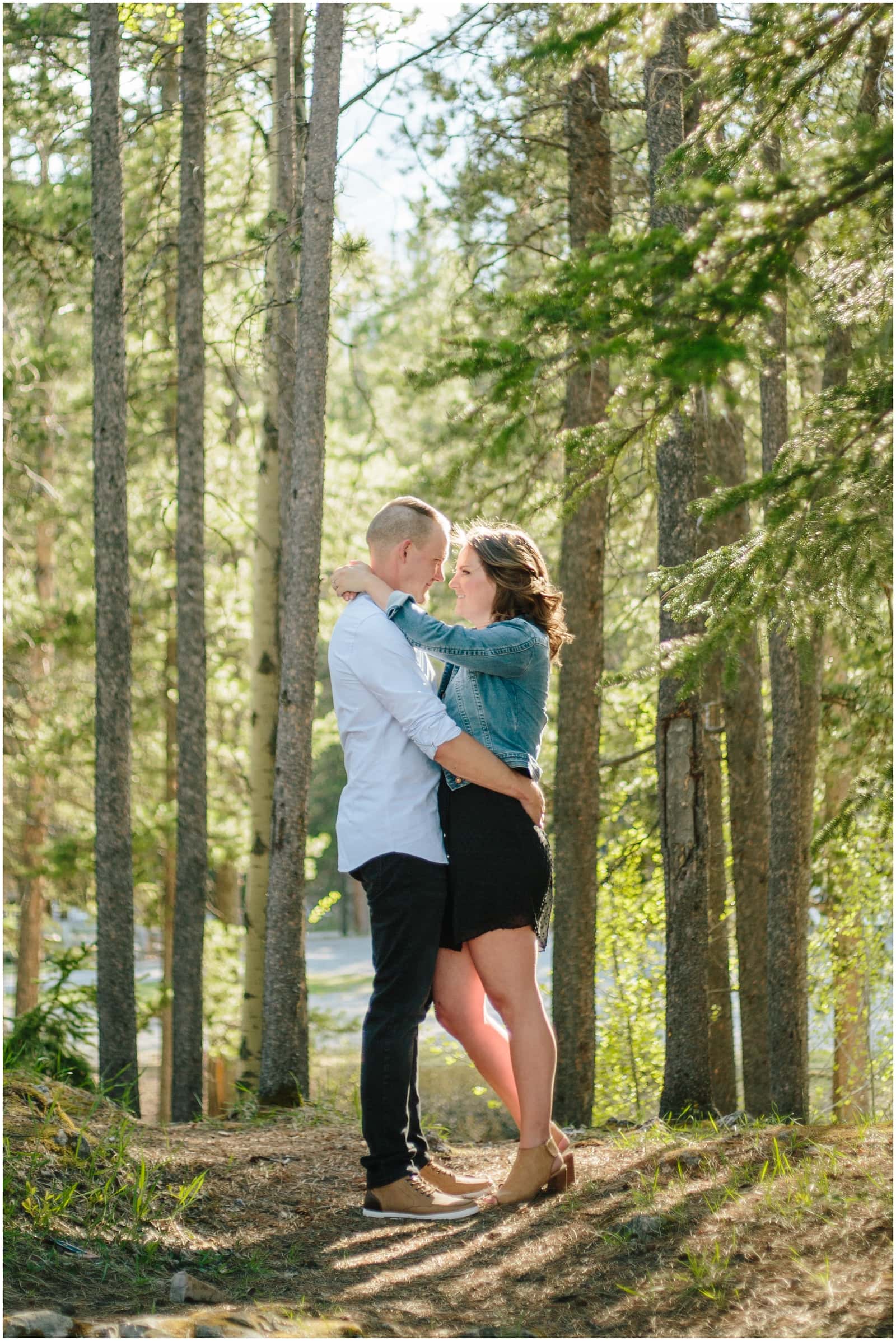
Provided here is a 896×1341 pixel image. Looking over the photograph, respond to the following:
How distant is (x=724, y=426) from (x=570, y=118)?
260 cm

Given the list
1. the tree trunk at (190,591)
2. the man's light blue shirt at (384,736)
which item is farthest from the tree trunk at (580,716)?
the man's light blue shirt at (384,736)

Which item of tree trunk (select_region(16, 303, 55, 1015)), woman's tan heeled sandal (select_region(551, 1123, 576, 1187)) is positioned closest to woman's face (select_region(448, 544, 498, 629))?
woman's tan heeled sandal (select_region(551, 1123, 576, 1187))

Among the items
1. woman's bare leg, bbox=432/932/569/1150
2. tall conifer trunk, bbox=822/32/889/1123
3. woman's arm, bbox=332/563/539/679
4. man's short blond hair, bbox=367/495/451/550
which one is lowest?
tall conifer trunk, bbox=822/32/889/1123

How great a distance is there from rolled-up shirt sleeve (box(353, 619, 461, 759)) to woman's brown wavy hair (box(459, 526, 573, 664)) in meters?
0.39

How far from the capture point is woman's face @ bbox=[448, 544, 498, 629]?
4.04 m

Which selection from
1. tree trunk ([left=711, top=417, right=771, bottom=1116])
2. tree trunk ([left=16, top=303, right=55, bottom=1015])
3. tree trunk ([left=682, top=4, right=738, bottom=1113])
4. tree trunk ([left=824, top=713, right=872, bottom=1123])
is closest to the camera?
tree trunk ([left=682, top=4, right=738, bottom=1113])

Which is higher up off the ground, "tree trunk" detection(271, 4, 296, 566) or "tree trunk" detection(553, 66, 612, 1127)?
"tree trunk" detection(271, 4, 296, 566)

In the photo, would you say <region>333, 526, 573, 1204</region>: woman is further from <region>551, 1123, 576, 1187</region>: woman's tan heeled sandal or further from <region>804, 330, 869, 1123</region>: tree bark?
<region>804, 330, 869, 1123</region>: tree bark

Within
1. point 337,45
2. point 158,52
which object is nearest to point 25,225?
point 158,52

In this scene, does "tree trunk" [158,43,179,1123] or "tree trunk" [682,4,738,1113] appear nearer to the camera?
"tree trunk" [682,4,738,1113]

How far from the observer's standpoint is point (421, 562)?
405 centimetres

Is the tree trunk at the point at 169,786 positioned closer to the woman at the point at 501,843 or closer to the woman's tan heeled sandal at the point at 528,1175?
the woman at the point at 501,843

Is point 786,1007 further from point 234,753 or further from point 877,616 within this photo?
point 234,753

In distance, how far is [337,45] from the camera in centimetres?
648
